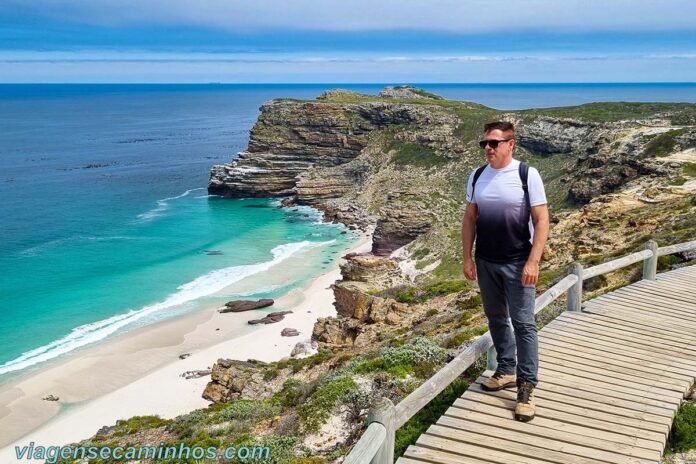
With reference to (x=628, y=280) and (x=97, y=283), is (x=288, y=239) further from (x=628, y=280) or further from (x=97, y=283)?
(x=628, y=280)

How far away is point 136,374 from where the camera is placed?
1309 inches

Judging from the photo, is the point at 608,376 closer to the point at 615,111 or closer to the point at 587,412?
the point at 587,412

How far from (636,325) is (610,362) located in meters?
2.21

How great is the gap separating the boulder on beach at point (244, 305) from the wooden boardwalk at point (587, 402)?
114 ft

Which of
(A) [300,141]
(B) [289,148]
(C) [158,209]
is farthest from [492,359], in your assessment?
(A) [300,141]

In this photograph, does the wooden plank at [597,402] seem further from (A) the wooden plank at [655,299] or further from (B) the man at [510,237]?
(A) the wooden plank at [655,299]

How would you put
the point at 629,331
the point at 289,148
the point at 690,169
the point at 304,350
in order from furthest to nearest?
the point at 289,148 → the point at 690,169 → the point at 304,350 → the point at 629,331

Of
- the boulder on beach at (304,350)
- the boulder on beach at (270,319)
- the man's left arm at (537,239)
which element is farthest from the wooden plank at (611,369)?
the boulder on beach at (270,319)

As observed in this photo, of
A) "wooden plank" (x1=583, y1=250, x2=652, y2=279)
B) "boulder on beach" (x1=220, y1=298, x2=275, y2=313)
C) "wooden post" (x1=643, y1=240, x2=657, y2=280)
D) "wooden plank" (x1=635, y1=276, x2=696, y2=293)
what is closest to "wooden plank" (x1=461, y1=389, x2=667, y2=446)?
"wooden plank" (x1=583, y1=250, x2=652, y2=279)

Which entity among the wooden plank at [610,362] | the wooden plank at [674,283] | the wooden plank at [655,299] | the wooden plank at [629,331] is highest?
the wooden plank at [610,362]

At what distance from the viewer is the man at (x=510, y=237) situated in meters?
6.65

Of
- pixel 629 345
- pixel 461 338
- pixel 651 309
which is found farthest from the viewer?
pixel 461 338

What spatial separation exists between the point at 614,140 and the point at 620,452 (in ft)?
167

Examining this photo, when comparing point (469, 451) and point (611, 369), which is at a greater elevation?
point (469, 451)
